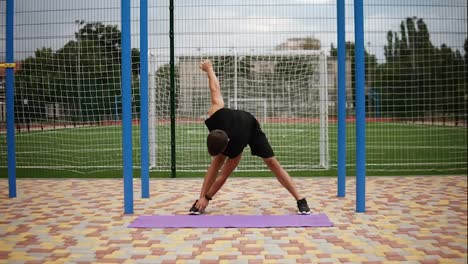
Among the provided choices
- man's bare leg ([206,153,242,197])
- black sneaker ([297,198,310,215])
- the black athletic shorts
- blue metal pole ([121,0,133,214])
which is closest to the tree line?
blue metal pole ([121,0,133,214])

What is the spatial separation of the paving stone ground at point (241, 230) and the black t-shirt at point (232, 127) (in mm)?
790

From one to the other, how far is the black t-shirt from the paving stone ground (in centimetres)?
79

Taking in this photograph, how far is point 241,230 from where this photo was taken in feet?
13.4

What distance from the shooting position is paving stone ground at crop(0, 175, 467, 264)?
10.8ft

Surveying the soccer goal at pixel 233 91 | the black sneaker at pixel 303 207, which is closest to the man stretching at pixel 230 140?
the black sneaker at pixel 303 207

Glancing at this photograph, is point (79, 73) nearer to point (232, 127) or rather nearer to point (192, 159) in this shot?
point (192, 159)

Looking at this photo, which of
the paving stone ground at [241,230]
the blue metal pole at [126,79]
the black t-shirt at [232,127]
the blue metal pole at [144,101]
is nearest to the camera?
the paving stone ground at [241,230]

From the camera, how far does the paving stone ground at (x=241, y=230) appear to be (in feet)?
10.8

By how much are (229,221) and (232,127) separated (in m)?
0.99

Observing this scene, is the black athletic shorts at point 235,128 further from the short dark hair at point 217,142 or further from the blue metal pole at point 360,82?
the blue metal pole at point 360,82

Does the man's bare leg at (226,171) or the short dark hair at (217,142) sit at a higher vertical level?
the short dark hair at (217,142)

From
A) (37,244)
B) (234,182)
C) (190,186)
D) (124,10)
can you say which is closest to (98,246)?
(37,244)

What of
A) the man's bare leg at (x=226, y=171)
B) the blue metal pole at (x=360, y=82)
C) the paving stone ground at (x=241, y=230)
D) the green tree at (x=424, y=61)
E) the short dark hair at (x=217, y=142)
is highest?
the green tree at (x=424, y=61)

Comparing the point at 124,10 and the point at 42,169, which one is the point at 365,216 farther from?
the point at 42,169
